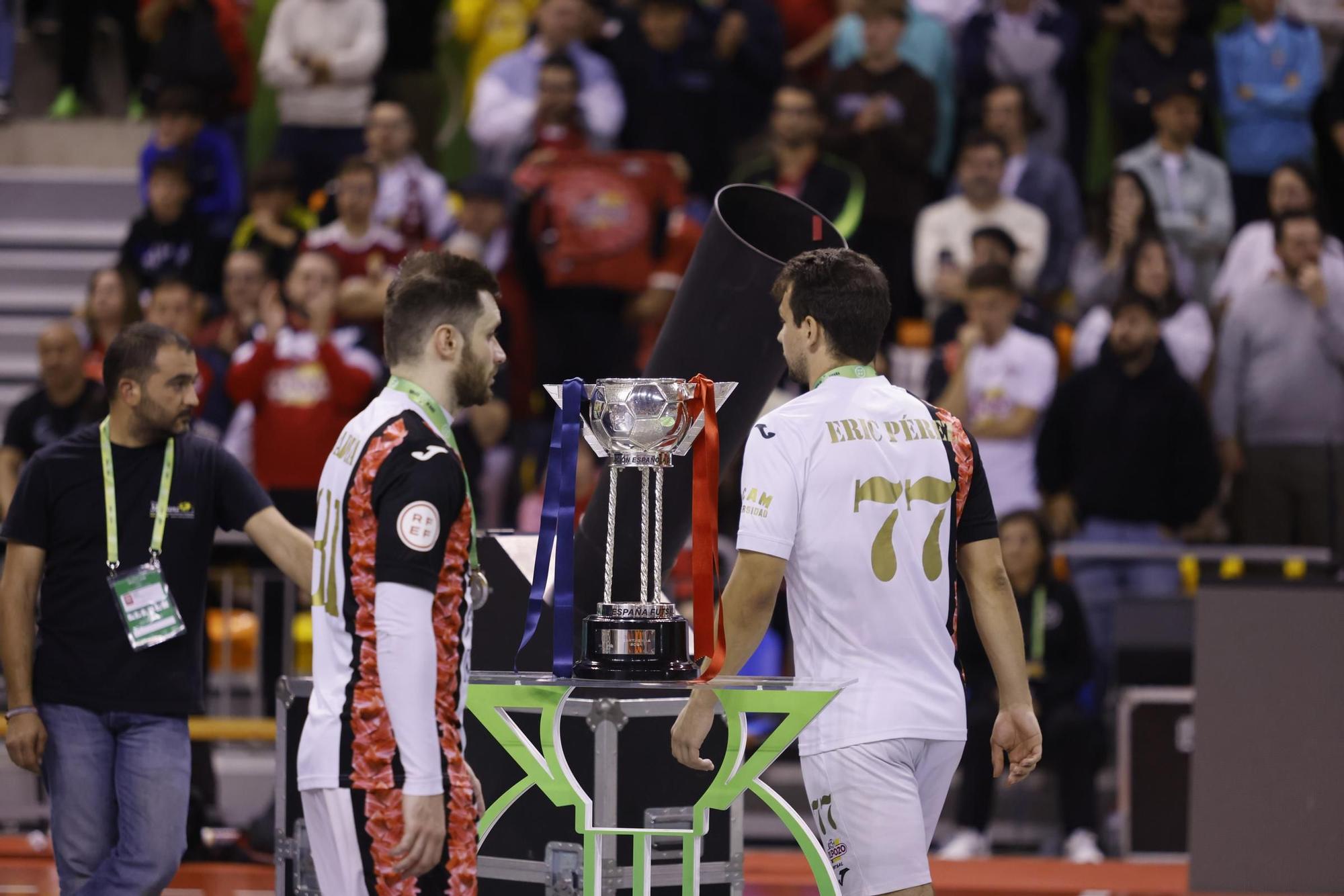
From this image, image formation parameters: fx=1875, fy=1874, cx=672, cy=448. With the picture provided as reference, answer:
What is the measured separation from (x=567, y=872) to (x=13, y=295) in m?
9.11

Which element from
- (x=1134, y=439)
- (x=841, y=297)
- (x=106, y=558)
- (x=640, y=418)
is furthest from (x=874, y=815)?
(x=1134, y=439)

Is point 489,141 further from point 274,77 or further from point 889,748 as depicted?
point 889,748

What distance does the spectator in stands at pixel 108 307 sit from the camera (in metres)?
10.3

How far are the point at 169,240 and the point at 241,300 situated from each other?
112cm

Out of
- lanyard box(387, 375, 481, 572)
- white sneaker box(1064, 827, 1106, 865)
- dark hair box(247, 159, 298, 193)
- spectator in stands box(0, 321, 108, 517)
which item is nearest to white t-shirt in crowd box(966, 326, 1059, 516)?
white sneaker box(1064, 827, 1106, 865)

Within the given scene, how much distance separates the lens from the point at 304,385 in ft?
31.7

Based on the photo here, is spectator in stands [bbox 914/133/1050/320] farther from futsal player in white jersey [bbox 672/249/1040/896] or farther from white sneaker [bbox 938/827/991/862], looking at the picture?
futsal player in white jersey [bbox 672/249/1040/896]

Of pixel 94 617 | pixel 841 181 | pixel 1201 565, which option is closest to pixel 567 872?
pixel 94 617

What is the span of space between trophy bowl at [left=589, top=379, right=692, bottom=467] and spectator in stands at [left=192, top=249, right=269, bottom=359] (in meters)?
6.12

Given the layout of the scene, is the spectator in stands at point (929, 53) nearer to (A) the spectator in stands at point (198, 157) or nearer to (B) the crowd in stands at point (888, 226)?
(B) the crowd in stands at point (888, 226)

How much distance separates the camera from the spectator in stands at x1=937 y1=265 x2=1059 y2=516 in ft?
31.6

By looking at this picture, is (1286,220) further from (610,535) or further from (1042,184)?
(610,535)

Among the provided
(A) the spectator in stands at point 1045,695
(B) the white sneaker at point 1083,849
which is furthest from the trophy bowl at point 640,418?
(B) the white sneaker at point 1083,849

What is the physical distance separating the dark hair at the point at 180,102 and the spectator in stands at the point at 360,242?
1.49m
